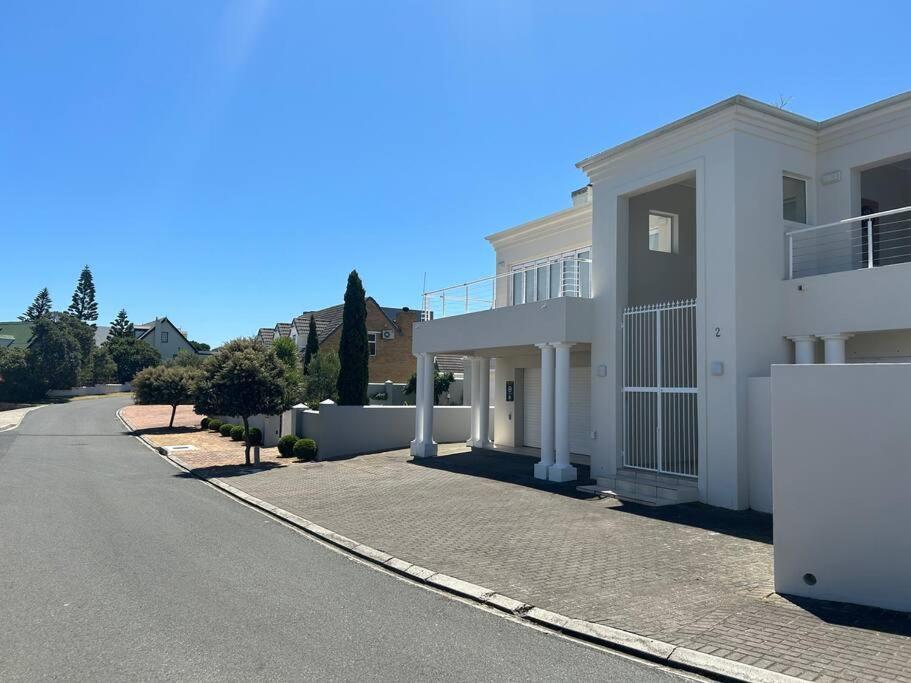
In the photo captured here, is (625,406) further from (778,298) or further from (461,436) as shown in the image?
(461,436)

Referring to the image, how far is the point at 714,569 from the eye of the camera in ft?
26.0

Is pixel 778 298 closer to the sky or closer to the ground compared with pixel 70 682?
closer to the sky

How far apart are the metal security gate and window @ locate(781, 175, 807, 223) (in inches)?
100

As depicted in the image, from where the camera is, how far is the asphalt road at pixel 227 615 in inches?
199

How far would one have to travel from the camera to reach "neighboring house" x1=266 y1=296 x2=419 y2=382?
45.9m

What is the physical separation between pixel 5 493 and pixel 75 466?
17.8 ft

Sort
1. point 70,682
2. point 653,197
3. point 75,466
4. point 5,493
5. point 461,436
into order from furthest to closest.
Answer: point 461,436 → point 75,466 → point 653,197 → point 5,493 → point 70,682

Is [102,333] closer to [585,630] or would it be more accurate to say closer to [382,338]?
[382,338]

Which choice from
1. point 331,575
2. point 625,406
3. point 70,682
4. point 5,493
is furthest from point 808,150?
point 5,493

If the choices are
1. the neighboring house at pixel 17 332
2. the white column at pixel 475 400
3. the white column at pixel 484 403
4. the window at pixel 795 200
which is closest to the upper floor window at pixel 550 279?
the white column at pixel 484 403

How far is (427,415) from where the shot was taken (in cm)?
2012

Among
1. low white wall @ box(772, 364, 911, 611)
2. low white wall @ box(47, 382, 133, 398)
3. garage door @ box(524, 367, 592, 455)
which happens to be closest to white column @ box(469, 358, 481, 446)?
garage door @ box(524, 367, 592, 455)

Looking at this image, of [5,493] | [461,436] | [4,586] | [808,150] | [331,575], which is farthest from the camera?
[461,436]

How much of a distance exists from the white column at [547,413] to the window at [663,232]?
148 inches
